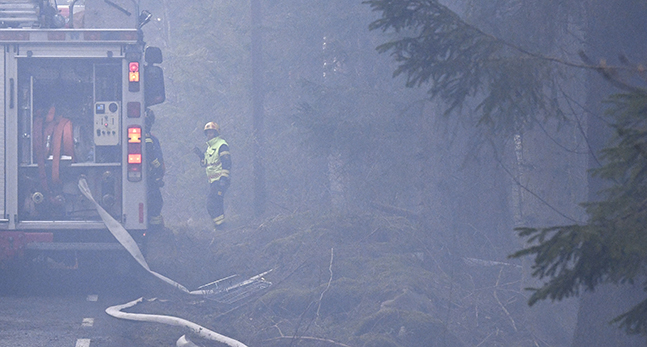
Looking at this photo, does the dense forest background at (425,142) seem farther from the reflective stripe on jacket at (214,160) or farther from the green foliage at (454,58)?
the reflective stripe on jacket at (214,160)

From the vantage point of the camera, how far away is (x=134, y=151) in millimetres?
8211

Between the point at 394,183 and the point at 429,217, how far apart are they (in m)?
0.95

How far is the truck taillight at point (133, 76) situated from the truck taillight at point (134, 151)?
457mm

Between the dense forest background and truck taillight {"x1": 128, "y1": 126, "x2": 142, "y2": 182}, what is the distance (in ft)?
7.66

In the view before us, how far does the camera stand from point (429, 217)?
434 inches

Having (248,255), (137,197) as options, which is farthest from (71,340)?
(248,255)

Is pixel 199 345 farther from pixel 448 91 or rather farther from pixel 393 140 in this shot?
pixel 393 140

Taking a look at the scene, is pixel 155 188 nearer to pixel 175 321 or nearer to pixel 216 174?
pixel 216 174

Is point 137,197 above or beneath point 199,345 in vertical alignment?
above

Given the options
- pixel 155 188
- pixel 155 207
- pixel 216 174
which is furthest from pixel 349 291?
pixel 216 174

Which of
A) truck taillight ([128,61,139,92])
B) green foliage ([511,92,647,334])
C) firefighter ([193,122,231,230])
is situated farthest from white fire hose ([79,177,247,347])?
firefighter ([193,122,231,230])

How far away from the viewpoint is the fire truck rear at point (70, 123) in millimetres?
7965

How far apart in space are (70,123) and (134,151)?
927mm

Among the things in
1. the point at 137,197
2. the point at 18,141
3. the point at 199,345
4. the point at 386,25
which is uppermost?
the point at 386,25
